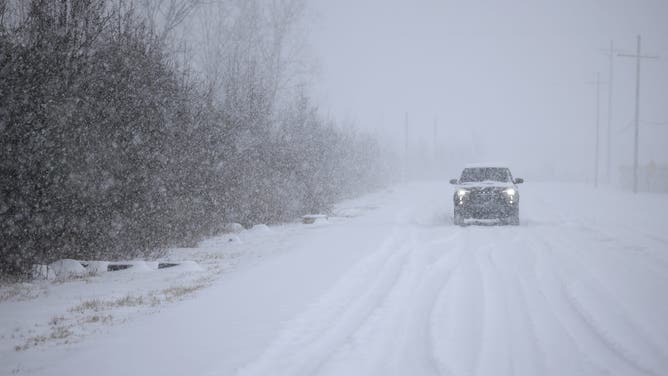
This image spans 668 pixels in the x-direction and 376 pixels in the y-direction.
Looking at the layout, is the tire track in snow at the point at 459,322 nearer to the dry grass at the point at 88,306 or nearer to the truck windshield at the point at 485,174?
the dry grass at the point at 88,306

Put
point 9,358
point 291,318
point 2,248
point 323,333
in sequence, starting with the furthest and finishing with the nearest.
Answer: point 2,248 < point 291,318 < point 323,333 < point 9,358

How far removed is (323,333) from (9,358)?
3208mm

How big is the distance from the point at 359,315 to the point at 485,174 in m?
12.0

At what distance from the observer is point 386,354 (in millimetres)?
4816

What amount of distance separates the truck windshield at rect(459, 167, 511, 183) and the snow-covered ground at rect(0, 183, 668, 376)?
5612 millimetres

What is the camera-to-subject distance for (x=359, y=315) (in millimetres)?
6090

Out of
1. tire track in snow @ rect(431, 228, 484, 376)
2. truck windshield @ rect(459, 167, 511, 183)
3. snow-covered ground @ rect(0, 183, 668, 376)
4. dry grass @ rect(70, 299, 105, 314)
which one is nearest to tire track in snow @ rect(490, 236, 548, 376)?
snow-covered ground @ rect(0, 183, 668, 376)

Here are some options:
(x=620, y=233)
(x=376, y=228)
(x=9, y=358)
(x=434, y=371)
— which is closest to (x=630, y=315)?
(x=434, y=371)

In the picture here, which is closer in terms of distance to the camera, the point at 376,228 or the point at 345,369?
the point at 345,369

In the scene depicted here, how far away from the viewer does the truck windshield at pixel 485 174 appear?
16.5 meters

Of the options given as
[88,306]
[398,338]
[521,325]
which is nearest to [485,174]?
[521,325]

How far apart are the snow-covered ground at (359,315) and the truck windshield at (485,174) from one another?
561cm

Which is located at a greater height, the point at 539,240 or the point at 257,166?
the point at 257,166

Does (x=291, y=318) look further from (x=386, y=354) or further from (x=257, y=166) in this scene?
(x=257, y=166)
